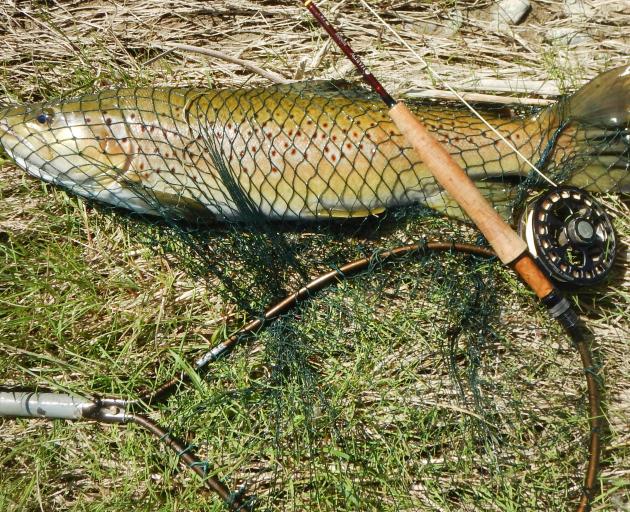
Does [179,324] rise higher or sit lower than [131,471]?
higher

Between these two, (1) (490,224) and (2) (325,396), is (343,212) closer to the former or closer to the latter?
(1) (490,224)

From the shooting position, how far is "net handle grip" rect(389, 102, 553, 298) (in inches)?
78.6

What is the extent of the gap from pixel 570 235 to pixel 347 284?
2.81 ft

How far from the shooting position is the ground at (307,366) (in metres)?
2.28

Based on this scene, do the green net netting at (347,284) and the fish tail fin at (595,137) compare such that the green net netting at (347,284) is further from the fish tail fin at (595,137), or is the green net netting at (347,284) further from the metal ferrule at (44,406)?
the metal ferrule at (44,406)

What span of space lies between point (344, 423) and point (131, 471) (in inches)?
33.7

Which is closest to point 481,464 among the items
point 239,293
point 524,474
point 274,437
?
point 524,474

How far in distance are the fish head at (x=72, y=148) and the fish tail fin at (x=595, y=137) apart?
172 centimetres

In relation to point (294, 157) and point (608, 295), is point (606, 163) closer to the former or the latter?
point (608, 295)

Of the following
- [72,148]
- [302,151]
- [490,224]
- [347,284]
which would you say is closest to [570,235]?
[490,224]

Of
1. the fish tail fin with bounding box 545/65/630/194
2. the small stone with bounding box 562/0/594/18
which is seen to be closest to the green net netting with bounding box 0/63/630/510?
the fish tail fin with bounding box 545/65/630/194

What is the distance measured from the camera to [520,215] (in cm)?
241

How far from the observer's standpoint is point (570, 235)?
223cm

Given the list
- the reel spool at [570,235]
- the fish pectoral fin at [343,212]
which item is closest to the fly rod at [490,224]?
the reel spool at [570,235]
